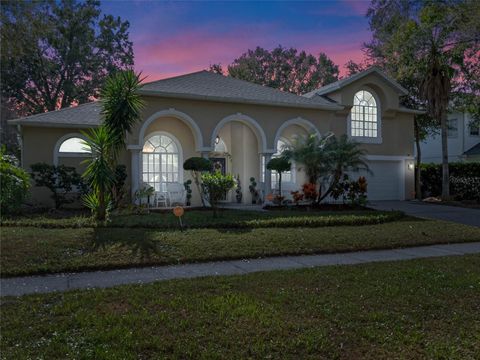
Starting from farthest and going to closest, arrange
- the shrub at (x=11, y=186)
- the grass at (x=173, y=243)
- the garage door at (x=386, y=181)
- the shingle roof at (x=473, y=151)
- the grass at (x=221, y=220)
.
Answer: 1. the shingle roof at (x=473, y=151)
2. the garage door at (x=386, y=181)
3. the shrub at (x=11, y=186)
4. the grass at (x=221, y=220)
5. the grass at (x=173, y=243)

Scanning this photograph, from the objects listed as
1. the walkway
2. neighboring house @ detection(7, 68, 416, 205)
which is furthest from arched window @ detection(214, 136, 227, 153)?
the walkway

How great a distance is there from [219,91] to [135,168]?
4.90 m

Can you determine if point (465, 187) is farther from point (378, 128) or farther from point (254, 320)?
point (254, 320)

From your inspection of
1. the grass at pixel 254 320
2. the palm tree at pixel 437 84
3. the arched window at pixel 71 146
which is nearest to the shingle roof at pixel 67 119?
the arched window at pixel 71 146

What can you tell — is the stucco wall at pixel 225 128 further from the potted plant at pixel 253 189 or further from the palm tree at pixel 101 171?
the palm tree at pixel 101 171

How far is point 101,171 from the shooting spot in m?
11.4

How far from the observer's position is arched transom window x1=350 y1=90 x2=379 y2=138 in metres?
21.9

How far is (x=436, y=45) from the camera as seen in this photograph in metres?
19.2

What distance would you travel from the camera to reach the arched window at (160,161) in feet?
59.0

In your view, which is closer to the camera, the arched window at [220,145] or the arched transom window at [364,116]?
the arched window at [220,145]

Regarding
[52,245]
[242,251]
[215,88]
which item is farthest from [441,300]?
[215,88]

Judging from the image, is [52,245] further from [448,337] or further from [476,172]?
[476,172]

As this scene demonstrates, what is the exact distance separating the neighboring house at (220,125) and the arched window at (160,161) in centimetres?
4

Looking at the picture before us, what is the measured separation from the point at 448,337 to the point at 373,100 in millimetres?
19369
